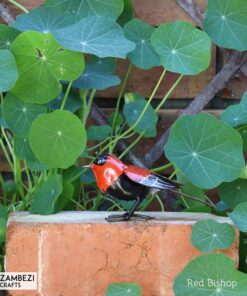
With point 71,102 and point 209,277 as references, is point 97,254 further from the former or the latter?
point 71,102

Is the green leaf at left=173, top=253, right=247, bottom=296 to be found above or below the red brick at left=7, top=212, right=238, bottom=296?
below

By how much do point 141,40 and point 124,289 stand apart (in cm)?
80

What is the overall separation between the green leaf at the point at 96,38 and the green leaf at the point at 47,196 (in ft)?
1.06

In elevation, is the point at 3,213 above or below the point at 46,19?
below

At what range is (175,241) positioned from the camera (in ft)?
5.06

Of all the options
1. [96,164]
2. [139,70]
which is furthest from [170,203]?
[96,164]

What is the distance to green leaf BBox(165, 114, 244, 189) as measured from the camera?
1.68m

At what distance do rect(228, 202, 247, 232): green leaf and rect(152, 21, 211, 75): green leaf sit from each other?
1.28 feet

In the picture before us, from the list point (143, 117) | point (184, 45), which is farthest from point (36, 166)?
point (184, 45)

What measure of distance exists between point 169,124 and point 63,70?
0.64 meters

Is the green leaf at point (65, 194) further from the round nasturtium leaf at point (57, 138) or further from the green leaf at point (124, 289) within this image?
the green leaf at point (124, 289)

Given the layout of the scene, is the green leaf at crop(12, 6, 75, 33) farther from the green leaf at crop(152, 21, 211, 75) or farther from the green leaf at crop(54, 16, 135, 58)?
the green leaf at crop(152, 21, 211, 75)

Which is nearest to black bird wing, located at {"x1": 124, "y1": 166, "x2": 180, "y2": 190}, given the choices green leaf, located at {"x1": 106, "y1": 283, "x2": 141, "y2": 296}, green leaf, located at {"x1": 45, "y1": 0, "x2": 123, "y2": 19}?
green leaf, located at {"x1": 106, "y1": 283, "x2": 141, "y2": 296}

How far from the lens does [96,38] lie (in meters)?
1.73
